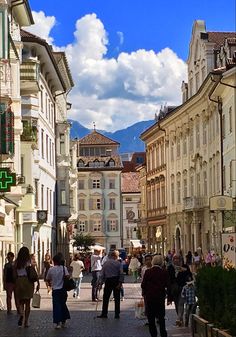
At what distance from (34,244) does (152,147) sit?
3613cm

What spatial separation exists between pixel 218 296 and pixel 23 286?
8.70 m

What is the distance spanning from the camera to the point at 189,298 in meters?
20.2

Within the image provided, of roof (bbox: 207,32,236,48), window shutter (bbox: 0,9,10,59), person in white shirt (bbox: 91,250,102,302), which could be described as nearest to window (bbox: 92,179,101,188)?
roof (bbox: 207,32,236,48)

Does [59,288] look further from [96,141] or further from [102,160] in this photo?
[96,141]

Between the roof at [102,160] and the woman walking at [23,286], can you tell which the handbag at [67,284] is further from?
the roof at [102,160]

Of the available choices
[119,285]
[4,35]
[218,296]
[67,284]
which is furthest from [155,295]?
[4,35]

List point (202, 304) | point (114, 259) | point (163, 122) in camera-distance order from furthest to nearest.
Result: point (163, 122) → point (114, 259) → point (202, 304)

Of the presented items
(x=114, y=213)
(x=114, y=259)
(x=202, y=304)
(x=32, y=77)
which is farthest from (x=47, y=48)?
(x=114, y=213)

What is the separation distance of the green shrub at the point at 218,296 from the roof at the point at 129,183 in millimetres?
122623

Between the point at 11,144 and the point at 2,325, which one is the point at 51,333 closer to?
the point at 2,325

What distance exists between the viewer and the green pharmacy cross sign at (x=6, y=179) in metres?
32.7

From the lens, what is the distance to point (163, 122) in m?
76.4

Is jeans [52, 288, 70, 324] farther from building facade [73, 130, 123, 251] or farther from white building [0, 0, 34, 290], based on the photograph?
building facade [73, 130, 123, 251]

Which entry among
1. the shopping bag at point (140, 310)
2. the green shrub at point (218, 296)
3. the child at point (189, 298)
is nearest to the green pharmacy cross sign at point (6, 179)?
the shopping bag at point (140, 310)
